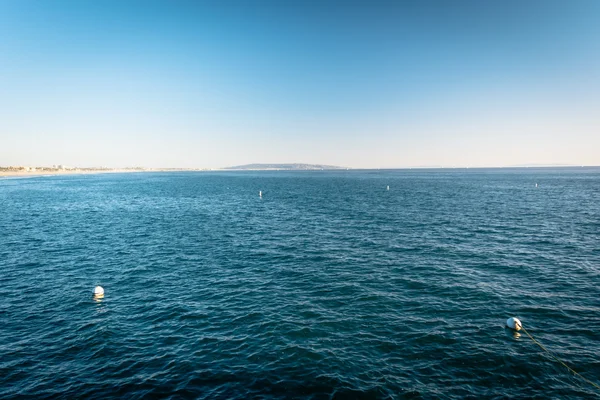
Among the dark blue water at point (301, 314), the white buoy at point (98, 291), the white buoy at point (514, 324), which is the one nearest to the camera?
the dark blue water at point (301, 314)

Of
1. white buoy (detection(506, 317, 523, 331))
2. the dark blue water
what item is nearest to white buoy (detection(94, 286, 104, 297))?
the dark blue water

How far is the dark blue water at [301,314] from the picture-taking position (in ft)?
55.2

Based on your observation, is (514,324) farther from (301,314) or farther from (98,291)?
(98,291)

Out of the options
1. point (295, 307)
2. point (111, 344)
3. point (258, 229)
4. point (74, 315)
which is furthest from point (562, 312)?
point (258, 229)

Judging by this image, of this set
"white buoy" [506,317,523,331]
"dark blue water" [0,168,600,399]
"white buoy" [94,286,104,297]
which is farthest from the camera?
"white buoy" [94,286,104,297]

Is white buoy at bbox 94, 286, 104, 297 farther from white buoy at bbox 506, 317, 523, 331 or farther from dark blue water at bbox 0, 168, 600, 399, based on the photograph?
white buoy at bbox 506, 317, 523, 331

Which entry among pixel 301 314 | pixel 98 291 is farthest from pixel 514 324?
pixel 98 291

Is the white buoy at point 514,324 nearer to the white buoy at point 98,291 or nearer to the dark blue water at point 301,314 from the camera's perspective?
the dark blue water at point 301,314

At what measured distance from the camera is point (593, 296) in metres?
26.1

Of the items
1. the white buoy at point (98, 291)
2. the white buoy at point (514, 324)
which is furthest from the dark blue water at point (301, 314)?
the white buoy at point (98, 291)

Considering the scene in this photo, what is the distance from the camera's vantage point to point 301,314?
950 inches

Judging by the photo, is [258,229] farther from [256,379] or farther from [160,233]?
[256,379]

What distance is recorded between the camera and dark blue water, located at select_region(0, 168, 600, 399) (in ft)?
55.2

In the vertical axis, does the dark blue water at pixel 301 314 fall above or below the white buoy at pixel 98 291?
below
